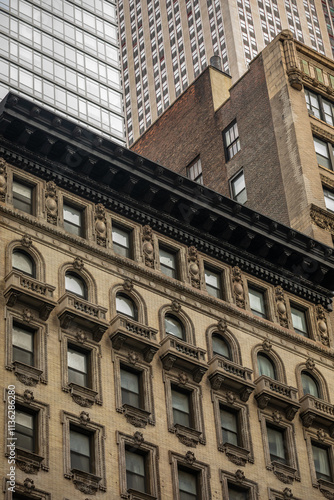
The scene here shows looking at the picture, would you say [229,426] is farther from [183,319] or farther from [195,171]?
[195,171]

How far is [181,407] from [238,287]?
8384 mm

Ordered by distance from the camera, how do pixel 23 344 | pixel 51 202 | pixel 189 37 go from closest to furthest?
pixel 23 344 → pixel 51 202 → pixel 189 37

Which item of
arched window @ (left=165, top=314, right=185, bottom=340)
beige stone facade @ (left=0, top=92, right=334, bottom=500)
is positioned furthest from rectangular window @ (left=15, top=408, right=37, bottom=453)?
arched window @ (left=165, top=314, right=185, bottom=340)

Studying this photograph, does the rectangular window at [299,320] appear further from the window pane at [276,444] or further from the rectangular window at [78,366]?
the rectangular window at [78,366]

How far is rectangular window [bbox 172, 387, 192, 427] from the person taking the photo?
141 feet

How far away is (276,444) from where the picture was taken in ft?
149

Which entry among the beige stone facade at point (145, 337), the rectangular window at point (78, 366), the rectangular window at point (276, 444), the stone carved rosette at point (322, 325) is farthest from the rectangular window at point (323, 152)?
the rectangular window at point (78, 366)

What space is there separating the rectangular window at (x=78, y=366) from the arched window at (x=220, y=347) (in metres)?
6.92

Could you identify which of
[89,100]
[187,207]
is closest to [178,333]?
[187,207]

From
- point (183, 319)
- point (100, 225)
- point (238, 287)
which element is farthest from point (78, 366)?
point (238, 287)

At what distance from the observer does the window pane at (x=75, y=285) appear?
4331cm

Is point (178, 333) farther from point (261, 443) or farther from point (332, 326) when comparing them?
point (332, 326)

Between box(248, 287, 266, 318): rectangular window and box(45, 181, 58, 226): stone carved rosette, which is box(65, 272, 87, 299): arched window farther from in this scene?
box(248, 287, 266, 318): rectangular window

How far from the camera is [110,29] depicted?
354ft
